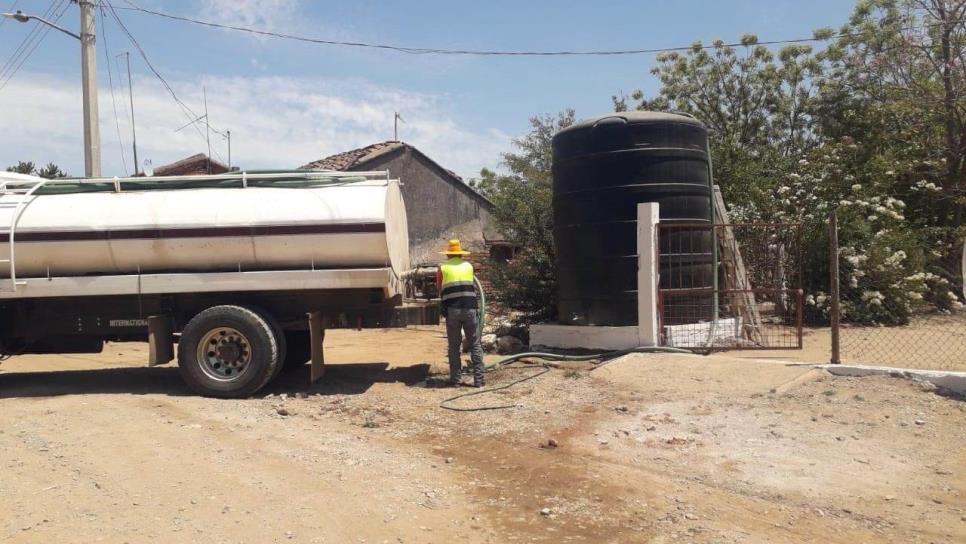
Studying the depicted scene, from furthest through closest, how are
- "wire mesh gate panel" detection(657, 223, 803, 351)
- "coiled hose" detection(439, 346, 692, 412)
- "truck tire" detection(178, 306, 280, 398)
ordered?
"wire mesh gate panel" detection(657, 223, 803, 351), "coiled hose" detection(439, 346, 692, 412), "truck tire" detection(178, 306, 280, 398)

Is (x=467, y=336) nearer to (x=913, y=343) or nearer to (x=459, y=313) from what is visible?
(x=459, y=313)

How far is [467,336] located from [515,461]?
3.06m

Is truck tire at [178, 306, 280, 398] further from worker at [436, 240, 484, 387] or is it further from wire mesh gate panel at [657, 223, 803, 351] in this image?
wire mesh gate panel at [657, 223, 803, 351]

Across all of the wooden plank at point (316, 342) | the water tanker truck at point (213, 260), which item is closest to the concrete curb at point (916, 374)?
the water tanker truck at point (213, 260)

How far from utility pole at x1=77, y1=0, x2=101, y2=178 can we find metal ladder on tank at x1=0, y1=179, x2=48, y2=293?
6.42 meters

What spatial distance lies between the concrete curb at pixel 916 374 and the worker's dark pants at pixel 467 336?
360 cm

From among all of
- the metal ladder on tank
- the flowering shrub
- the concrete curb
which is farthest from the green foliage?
the metal ladder on tank

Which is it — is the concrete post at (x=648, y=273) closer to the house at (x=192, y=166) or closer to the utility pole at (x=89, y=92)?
the utility pole at (x=89, y=92)

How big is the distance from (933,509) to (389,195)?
610 centimetres

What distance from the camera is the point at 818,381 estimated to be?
24.5 ft

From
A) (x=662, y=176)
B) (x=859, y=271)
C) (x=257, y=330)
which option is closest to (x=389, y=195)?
(x=257, y=330)

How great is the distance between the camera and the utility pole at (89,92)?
49.1 feet

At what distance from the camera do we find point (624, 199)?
388 inches

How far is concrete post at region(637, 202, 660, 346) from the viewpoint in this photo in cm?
939
